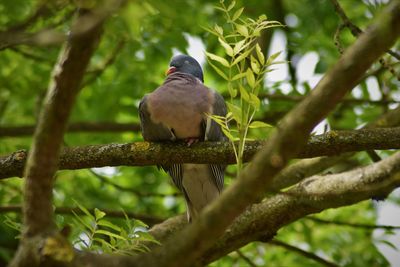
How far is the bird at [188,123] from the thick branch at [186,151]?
0.63 m

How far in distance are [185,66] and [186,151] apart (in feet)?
6.22

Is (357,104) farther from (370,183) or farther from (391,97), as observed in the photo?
(370,183)

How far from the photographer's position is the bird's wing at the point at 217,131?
4645 millimetres

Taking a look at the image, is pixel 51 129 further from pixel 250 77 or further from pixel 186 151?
pixel 186 151

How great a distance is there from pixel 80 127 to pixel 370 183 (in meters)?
2.97

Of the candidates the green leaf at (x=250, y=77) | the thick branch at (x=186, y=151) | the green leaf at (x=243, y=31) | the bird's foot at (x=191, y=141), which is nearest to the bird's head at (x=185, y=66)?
the bird's foot at (x=191, y=141)

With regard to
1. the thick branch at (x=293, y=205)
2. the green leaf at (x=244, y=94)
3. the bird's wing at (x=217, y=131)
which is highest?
the green leaf at (x=244, y=94)

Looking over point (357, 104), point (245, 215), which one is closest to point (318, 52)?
point (357, 104)

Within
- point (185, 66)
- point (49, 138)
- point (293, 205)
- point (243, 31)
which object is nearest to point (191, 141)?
point (293, 205)

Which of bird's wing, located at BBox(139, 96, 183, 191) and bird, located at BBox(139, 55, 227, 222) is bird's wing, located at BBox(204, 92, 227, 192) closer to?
bird, located at BBox(139, 55, 227, 222)

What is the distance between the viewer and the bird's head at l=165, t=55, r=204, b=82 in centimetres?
546

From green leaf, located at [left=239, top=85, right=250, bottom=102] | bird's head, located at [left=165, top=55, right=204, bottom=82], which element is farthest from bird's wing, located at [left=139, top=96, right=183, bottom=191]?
green leaf, located at [left=239, top=85, right=250, bottom=102]

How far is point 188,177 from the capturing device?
16.8ft

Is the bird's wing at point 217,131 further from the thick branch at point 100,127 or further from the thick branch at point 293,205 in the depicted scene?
the thick branch at point 100,127
